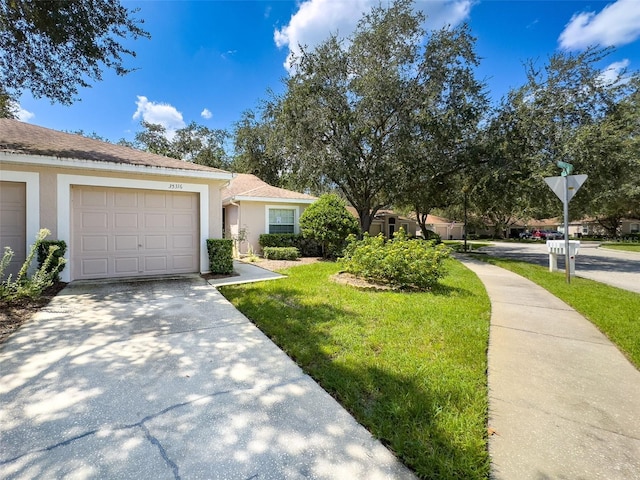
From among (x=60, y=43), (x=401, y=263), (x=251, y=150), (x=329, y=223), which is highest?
(x=251, y=150)

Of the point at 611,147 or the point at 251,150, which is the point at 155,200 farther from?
the point at 251,150

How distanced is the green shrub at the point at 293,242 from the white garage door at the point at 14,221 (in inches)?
310

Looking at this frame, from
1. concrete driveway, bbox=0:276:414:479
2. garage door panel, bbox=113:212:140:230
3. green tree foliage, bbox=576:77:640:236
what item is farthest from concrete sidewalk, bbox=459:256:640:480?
green tree foliage, bbox=576:77:640:236

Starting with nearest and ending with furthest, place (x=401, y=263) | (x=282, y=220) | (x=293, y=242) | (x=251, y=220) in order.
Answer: (x=401, y=263) → (x=251, y=220) → (x=293, y=242) → (x=282, y=220)

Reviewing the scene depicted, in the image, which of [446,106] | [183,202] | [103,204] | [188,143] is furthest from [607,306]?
[188,143]

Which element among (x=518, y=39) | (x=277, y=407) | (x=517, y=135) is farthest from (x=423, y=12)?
(x=277, y=407)

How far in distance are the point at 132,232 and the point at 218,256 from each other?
224 cm

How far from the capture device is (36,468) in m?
1.87

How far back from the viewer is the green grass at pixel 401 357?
214 centimetres

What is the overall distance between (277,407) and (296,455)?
0.57 m

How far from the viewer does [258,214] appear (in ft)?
45.3

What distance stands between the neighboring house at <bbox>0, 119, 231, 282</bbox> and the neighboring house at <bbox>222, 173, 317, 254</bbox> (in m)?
4.70

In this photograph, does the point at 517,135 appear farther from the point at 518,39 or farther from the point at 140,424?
the point at 140,424

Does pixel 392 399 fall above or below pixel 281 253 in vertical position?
below
